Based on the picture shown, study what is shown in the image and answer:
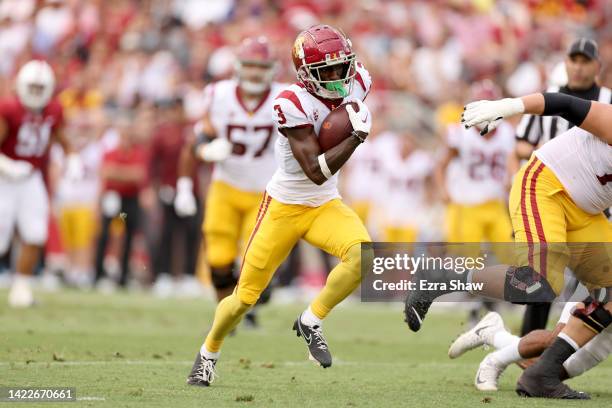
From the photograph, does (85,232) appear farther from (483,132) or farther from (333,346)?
(483,132)

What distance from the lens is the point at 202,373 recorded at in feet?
19.7

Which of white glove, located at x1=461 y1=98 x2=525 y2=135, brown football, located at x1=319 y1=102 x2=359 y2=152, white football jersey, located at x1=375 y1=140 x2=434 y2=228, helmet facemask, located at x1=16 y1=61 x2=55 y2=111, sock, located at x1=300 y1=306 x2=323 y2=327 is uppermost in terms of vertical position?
white glove, located at x1=461 y1=98 x2=525 y2=135

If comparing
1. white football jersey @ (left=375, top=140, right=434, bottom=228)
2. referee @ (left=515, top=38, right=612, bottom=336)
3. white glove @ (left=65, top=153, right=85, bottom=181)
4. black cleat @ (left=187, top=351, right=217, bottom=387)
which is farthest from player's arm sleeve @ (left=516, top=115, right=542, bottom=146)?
white football jersey @ (left=375, top=140, right=434, bottom=228)

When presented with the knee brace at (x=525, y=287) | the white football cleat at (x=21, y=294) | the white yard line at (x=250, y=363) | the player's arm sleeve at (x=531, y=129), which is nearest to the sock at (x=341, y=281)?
the knee brace at (x=525, y=287)

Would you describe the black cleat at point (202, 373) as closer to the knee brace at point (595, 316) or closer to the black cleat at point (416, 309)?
the black cleat at point (416, 309)

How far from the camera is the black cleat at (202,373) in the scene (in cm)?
600

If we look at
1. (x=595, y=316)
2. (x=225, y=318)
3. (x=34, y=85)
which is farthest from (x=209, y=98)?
(x=595, y=316)

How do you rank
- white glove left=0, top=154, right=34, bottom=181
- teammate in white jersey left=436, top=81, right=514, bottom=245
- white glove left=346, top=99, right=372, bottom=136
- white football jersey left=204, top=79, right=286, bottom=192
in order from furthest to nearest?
teammate in white jersey left=436, top=81, right=514, bottom=245, white glove left=0, top=154, right=34, bottom=181, white football jersey left=204, top=79, right=286, bottom=192, white glove left=346, top=99, right=372, bottom=136

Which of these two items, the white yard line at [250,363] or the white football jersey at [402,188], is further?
the white football jersey at [402,188]

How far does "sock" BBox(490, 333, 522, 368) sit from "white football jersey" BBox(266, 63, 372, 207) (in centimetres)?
116

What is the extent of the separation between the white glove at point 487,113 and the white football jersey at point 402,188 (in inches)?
324

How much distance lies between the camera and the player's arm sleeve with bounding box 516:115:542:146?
7.34 m

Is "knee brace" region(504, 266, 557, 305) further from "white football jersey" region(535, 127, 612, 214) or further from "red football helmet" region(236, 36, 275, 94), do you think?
"red football helmet" region(236, 36, 275, 94)

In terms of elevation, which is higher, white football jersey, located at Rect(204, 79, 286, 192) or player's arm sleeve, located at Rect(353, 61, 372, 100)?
A: player's arm sleeve, located at Rect(353, 61, 372, 100)
